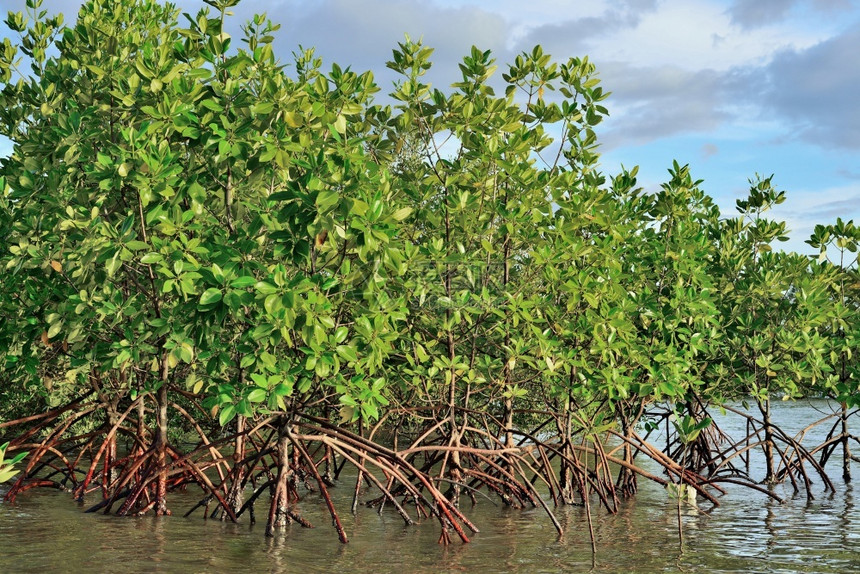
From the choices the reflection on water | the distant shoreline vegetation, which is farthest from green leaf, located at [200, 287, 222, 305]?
the reflection on water

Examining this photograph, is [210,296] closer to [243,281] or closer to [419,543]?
[243,281]

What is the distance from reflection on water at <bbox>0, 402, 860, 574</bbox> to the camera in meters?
8.54

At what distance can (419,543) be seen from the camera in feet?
31.5

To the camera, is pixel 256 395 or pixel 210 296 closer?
pixel 210 296

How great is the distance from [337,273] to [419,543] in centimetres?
312

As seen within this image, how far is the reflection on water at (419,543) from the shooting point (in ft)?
28.0

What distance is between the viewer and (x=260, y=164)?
8648mm

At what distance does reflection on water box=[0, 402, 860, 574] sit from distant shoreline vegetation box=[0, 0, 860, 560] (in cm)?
35

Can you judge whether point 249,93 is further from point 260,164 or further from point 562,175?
point 562,175

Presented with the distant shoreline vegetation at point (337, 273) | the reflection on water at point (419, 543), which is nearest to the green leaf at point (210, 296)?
the distant shoreline vegetation at point (337, 273)

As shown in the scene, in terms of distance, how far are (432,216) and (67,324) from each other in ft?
12.6

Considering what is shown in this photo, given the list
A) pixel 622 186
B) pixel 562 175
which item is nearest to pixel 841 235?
pixel 622 186

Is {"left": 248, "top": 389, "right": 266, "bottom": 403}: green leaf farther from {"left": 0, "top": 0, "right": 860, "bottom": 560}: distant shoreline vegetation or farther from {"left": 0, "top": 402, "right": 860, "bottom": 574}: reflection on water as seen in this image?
{"left": 0, "top": 402, "right": 860, "bottom": 574}: reflection on water

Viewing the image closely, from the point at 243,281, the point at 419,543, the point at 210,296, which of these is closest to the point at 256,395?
the point at 210,296
